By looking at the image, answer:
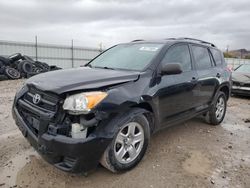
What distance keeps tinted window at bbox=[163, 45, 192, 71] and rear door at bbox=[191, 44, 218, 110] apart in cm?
25

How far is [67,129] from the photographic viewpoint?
2600mm

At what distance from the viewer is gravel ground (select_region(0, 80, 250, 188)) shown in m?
2.94

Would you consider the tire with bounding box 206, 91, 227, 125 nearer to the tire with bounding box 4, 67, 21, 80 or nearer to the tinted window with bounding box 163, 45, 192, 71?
the tinted window with bounding box 163, 45, 192, 71

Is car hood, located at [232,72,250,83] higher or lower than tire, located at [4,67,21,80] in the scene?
higher

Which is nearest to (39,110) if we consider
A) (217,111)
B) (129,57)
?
(129,57)

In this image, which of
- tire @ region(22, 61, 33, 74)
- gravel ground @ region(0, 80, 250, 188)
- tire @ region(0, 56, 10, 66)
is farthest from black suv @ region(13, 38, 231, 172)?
tire @ region(0, 56, 10, 66)

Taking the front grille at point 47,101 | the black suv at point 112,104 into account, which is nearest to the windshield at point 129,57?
the black suv at point 112,104

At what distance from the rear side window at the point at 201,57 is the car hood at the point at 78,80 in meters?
1.76

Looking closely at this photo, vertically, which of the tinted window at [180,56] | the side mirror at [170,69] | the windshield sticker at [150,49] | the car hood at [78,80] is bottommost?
the car hood at [78,80]

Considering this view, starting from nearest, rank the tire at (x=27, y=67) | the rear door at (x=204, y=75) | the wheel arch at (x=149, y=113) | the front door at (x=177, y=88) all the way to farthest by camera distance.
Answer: the wheel arch at (x=149, y=113)
the front door at (x=177, y=88)
the rear door at (x=204, y=75)
the tire at (x=27, y=67)

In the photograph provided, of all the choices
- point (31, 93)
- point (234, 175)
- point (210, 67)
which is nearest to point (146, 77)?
point (31, 93)

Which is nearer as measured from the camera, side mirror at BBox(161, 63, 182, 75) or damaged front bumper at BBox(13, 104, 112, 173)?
damaged front bumper at BBox(13, 104, 112, 173)

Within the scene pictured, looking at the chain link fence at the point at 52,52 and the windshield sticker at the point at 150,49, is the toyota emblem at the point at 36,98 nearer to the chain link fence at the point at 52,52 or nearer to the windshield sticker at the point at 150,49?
the windshield sticker at the point at 150,49

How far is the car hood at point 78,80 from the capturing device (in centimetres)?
274
